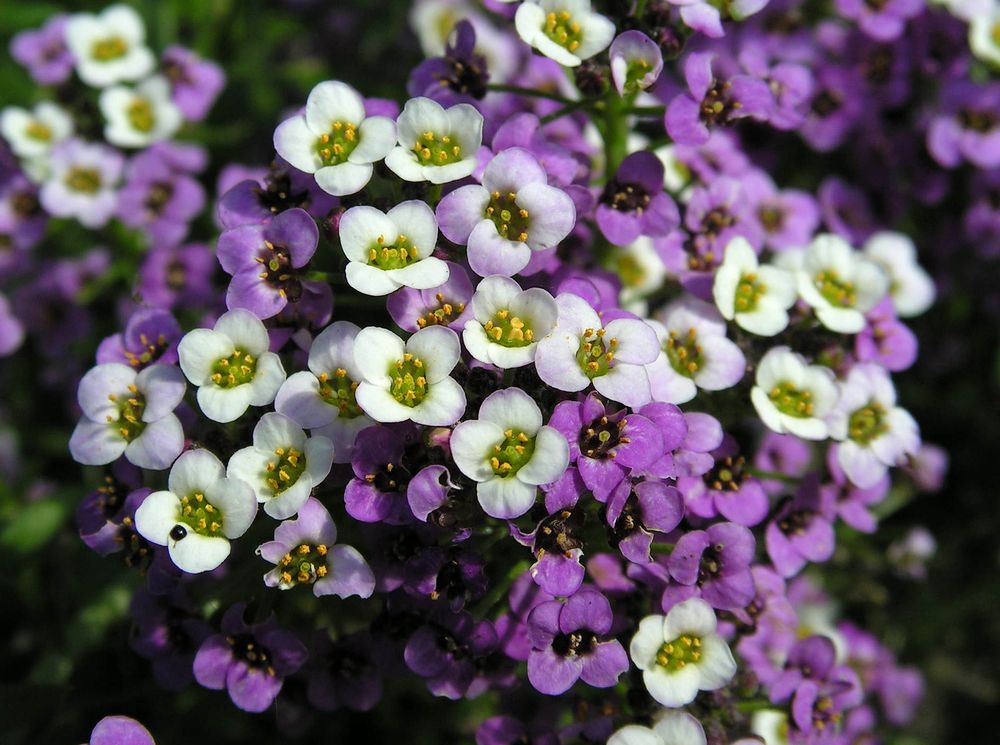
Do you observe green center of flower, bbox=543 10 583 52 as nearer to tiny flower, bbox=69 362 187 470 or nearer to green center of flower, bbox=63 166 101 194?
tiny flower, bbox=69 362 187 470

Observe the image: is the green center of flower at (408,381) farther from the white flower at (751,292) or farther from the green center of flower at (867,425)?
the green center of flower at (867,425)

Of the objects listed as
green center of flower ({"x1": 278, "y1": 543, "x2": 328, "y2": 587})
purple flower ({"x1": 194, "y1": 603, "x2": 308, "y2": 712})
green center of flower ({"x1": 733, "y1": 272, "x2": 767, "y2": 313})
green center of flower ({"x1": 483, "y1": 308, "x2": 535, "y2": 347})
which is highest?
green center of flower ({"x1": 483, "y1": 308, "x2": 535, "y2": 347})

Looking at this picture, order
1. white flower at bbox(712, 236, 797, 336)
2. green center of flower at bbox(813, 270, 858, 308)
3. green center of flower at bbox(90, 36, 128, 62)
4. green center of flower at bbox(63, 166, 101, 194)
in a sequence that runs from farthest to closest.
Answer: green center of flower at bbox(90, 36, 128, 62)
green center of flower at bbox(63, 166, 101, 194)
green center of flower at bbox(813, 270, 858, 308)
white flower at bbox(712, 236, 797, 336)

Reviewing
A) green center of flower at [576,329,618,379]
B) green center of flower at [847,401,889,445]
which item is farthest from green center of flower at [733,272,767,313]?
green center of flower at [576,329,618,379]

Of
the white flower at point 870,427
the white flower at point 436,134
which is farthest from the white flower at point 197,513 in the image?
the white flower at point 870,427

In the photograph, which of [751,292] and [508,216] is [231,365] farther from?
[751,292]

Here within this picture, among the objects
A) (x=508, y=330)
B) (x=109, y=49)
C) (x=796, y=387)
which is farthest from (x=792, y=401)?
(x=109, y=49)

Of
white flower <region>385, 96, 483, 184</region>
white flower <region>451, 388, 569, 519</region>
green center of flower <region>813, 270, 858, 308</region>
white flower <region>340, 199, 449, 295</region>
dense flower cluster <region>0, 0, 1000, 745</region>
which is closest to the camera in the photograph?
white flower <region>451, 388, 569, 519</region>

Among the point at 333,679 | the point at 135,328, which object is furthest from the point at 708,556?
the point at 135,328
